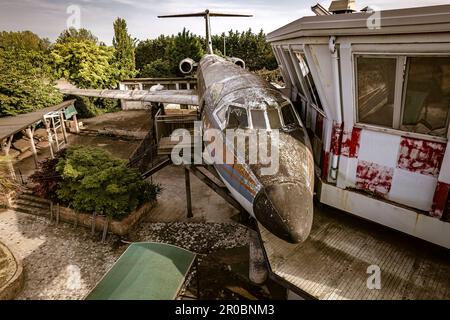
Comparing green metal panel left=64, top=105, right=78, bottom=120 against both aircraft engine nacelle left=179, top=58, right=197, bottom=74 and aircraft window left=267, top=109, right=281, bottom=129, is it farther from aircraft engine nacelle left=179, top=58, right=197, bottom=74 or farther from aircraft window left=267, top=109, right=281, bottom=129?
aircraft window left=267, top=109, right=281, bottom=129

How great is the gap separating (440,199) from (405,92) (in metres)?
2.28

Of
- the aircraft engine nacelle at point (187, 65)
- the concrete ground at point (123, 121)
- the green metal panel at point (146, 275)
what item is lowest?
the green metal panel at point (146, 275)

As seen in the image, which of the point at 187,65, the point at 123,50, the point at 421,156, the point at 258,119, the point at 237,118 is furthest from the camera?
the point at 123,50

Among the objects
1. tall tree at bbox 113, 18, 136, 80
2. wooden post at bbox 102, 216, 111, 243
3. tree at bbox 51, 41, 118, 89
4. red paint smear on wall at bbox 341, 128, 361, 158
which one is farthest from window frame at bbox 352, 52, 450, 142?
tall tree at bbox 113, 18, 136, 80

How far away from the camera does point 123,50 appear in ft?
127

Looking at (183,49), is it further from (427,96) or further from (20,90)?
(427,96)

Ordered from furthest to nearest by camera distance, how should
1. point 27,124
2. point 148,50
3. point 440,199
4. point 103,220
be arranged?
point 148,50
point 27,124
point 103,220
point 440,199

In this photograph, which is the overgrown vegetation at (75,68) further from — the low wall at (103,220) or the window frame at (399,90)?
the window frame at (399,90)

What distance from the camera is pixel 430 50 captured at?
500 centimetres

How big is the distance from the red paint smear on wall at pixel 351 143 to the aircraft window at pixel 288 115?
2.01m

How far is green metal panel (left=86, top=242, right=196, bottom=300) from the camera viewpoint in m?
7.44

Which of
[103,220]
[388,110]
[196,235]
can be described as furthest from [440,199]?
[103,220]

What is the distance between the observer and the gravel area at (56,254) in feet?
33.8

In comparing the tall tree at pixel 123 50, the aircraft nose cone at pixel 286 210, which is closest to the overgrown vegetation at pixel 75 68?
the tall tree at pixel 123 50
